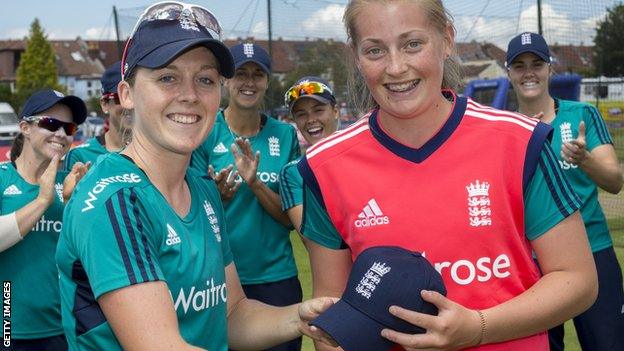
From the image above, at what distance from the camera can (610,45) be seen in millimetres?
15117

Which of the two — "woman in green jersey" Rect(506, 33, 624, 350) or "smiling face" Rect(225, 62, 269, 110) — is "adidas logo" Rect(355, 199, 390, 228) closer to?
"woman in green jersey" Rect(506, 33, 624, 350)

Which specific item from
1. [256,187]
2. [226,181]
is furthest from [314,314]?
[256,187]

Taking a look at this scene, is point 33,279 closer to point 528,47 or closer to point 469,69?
point 469,69

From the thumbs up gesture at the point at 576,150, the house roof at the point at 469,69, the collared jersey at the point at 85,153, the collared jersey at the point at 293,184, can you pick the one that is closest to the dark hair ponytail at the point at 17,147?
the collared jersey at the point at 85,153

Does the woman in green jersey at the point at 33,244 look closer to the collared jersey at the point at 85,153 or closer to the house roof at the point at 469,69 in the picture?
the collared jersey at the point at 85,153

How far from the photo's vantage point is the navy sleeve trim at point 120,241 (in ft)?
6.29

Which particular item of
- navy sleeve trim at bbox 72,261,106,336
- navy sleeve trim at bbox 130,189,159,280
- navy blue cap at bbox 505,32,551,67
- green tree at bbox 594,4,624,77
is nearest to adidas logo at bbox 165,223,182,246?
navy sleeve trim at bbox 130,189,159,280

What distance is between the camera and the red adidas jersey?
218 centimetres

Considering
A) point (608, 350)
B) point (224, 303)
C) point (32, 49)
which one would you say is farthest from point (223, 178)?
point (32, 49)

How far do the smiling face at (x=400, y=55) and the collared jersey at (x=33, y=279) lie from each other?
2668 mm

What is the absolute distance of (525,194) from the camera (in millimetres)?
2188

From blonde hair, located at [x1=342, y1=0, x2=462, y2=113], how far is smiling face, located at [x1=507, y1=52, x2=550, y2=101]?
93.2 inches

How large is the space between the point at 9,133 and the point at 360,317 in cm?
3541

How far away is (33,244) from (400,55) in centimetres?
281
